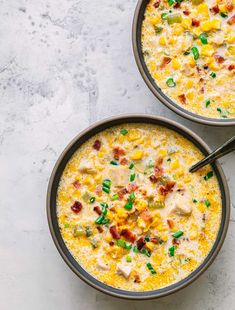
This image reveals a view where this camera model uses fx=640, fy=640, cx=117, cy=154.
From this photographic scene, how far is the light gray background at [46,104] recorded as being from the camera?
11.0 feet

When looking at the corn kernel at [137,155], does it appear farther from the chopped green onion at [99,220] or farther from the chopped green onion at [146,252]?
the chopped green onion at [146,252]

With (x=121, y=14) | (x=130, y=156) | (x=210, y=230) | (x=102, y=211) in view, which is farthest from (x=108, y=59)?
(x=210, y=230)

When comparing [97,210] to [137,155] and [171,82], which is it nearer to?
[137,155]

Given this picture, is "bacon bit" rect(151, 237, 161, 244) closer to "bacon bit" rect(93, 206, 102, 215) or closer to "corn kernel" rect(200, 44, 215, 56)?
"bacon bit" rect(93, 206, 102, 215)

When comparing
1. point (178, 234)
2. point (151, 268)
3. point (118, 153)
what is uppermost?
point (118, 153)

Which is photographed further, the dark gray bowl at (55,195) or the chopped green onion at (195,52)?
the chopped green onion at (195,52)

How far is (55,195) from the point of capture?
3.13 metres

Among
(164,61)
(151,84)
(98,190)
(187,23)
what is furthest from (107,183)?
(187,23)

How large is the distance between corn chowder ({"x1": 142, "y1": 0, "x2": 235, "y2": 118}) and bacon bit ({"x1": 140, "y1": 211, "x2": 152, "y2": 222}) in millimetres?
559

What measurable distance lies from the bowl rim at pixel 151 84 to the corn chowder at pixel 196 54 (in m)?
0.04

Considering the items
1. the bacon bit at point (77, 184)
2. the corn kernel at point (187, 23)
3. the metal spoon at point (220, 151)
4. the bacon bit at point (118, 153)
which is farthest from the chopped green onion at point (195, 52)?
the bacon bit at point (77, 184)

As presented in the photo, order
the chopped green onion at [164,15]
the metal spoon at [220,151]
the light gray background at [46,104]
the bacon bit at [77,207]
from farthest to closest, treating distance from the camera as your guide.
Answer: the light gray background at [46,104]
the chopped green onion at [164,15]
the bacon bit at [77,207]
the metal spoon at [220,151]

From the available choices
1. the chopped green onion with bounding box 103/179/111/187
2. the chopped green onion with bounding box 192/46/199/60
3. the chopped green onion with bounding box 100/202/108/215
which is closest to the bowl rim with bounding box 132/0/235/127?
the chopped green onion with bounding box 192/46/199/60

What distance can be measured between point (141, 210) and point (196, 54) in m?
0.82
